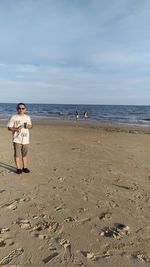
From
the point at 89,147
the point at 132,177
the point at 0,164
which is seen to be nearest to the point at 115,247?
the point at 132,177

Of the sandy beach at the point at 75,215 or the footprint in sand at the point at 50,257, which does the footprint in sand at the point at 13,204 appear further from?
the footprint in sand at the point at 50,257

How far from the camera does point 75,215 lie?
464cm

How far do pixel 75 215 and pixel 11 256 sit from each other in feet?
4.88

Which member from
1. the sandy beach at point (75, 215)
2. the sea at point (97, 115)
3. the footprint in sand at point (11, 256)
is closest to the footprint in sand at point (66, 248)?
the sandy beach at point (75, 215)

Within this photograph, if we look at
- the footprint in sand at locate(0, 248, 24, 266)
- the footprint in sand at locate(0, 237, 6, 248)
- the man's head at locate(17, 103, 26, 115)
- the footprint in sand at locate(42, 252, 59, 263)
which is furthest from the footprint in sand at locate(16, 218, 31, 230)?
the man's head at locate(17, 103, 26, 115)

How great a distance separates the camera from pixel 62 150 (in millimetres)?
10828

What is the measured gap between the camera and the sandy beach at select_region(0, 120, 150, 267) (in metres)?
3.48

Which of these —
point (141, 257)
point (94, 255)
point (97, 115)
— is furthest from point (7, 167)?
point (97, 115)

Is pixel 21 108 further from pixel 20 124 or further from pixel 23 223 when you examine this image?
pixel 23 223

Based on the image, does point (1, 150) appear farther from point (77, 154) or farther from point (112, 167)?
point (112, 167)

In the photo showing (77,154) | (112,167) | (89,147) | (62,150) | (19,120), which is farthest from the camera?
(89,147)

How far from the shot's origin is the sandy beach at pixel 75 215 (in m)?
3.48

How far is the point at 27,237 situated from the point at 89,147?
8.05 meters

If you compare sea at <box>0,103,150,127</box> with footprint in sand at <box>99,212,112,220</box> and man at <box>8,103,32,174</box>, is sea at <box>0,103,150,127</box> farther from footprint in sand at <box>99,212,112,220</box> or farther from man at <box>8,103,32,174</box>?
footprint in sand at <box>99,212,112,220</box>
